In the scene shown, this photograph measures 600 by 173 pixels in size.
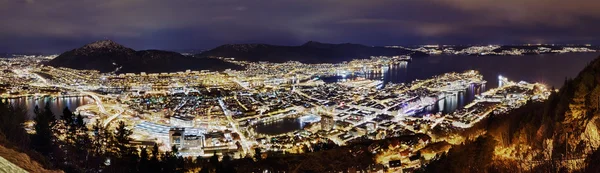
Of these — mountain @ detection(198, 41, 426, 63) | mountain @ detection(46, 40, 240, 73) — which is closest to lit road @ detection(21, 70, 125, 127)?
mountain @ detection(46, 40, 240, 73)

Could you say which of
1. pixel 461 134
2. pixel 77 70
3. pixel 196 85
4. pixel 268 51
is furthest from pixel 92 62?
pixel 461 134

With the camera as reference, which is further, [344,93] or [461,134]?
[344,93]

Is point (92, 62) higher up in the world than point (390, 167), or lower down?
higher up

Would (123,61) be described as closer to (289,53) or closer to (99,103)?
(99,103)

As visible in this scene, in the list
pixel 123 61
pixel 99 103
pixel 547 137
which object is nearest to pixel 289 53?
pixel 123 61

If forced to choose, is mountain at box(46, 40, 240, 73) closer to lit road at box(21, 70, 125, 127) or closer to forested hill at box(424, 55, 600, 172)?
lit road at box(21, 70, 125, 127)

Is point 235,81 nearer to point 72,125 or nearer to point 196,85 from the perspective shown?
point 196,85

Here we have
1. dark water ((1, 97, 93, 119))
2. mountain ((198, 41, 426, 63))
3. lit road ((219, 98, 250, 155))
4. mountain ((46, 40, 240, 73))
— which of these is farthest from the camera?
mountain ((198, 41, 426, 63))
